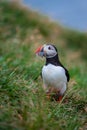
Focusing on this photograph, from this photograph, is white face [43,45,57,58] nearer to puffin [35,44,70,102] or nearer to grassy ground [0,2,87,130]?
puffin [35,44,70,102]

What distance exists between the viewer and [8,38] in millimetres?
12930

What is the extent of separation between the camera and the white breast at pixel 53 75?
22.7 feet

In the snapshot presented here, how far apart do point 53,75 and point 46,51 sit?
0.36m

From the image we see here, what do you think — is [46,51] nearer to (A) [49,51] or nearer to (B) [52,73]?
(A) [49,51]

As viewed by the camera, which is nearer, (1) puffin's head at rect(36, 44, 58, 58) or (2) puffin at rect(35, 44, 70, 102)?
(2) puffin at rect(35, 44, 70, 102)

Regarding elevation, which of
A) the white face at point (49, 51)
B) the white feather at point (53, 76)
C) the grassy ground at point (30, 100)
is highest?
the white face at point (49, 51)

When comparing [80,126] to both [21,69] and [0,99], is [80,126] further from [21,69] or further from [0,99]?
[21,69]

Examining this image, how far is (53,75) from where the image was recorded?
6.91m

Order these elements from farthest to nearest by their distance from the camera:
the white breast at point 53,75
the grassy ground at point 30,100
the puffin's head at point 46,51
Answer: the puffin's head at point 46,51 → the white breast at point 53,75 → the grassy ground at point 30,100

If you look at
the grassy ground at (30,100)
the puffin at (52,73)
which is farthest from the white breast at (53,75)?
the grassy ground at (30,100)

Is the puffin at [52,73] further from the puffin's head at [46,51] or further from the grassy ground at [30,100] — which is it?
the grassy ground at [30,100]

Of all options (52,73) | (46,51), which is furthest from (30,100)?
(46,51)

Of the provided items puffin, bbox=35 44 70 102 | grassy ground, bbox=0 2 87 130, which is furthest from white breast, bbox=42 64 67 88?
grassy ground, bbox=0 2 87 130

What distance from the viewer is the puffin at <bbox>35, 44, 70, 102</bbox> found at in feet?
22.8
